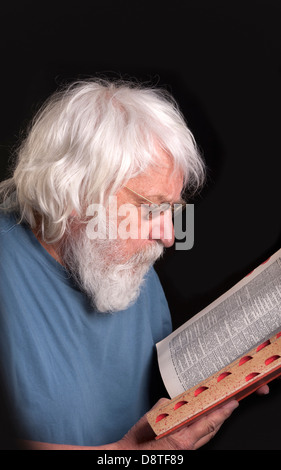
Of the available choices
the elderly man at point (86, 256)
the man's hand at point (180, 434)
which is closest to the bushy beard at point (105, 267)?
the elderly man at point (86, 256)

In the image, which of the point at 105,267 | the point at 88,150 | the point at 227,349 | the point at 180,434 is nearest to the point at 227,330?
the point at 227,349

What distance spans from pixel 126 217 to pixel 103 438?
74 centimetres

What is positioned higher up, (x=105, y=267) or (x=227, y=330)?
(x=105, y=267)

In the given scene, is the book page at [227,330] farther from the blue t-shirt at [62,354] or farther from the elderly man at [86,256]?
the blue t-shirt at [62,354]

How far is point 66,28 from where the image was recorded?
2.26m

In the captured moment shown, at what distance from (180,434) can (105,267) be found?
1.93ft

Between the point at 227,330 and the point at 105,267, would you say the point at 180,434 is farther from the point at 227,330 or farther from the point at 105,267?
the point at 105,267

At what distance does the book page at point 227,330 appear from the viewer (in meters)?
1.47

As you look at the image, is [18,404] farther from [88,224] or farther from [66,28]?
[66,28]

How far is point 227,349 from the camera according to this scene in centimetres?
149

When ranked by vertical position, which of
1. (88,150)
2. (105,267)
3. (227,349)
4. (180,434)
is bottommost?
(180,434)

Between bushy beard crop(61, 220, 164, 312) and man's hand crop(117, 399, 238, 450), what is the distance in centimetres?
39

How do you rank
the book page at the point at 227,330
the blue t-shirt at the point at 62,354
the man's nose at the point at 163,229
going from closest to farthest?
the book page at the point at 227,330 < the blue t-shirt at the point at 62,354 < the man's nose at the point at 163,229

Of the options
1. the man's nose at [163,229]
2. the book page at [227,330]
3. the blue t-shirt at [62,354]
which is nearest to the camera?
the book page at [227,330]
